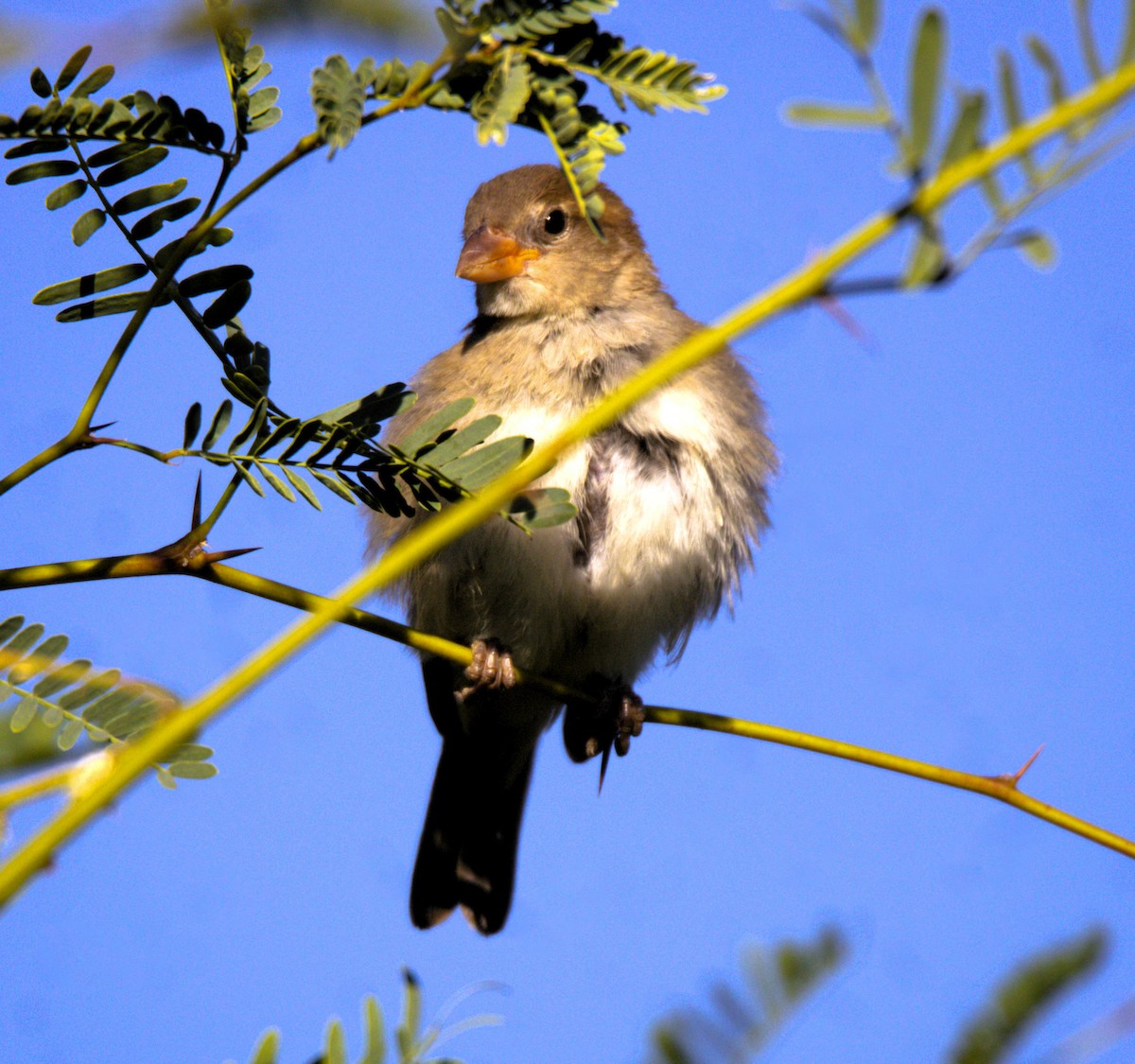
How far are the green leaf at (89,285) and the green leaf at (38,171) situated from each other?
183 millimetres

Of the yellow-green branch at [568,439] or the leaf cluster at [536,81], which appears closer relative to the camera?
the yellow-green branch at [568,439]

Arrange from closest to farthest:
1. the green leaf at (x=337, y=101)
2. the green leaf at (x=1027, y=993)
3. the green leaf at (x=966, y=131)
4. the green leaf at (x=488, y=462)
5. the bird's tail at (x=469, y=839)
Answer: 1. the green leaf at (x=1027, y=993)
2. the green leaf at (x=966, y=131)
3. the green leaf at (x=337, y=101)
4. the green leaf at (x=488, y=462)
5. the bird's tail at (x=469, y=839)

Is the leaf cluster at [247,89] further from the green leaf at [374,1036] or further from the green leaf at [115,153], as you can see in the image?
the green leaf at [374,1036]

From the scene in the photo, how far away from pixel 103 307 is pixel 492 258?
2920 millimetres

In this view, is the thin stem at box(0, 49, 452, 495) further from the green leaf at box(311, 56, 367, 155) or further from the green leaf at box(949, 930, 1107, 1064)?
the green leaf at box(949, 930, 1107, 1064)

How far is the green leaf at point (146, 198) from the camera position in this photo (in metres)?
2.38

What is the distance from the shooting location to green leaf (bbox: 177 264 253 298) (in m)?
2.48

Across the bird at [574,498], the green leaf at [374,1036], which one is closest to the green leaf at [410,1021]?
the green leaf at [374,1036]

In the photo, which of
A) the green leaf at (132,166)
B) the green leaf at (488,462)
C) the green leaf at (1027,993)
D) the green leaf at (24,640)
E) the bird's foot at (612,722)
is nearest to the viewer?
the green leaf at (1027,993)

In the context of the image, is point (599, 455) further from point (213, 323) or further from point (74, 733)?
point (74, 733)

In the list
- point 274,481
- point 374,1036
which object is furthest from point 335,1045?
point 274,481

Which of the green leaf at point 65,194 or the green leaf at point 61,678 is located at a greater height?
the green leaf at point 65,194

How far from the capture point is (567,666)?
5316 mm

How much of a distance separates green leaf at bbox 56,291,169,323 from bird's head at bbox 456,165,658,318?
2703 mm
